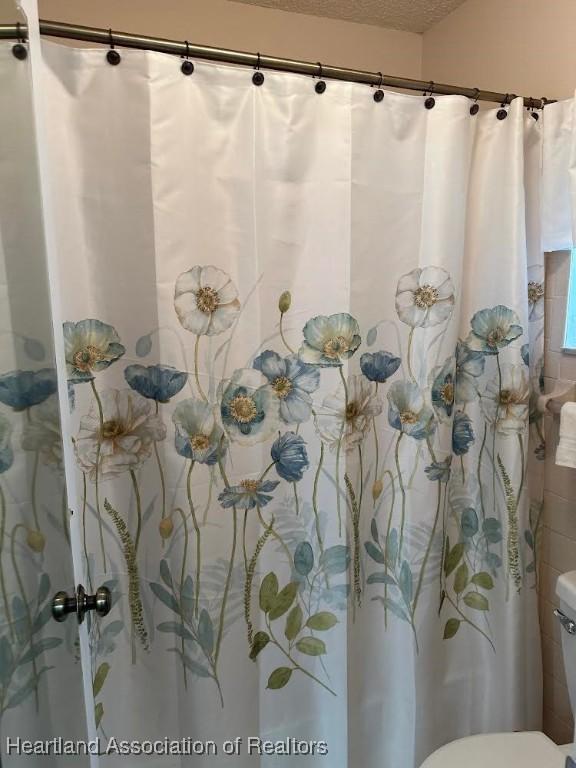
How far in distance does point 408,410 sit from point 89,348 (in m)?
0.82

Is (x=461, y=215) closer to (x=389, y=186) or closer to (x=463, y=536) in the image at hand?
(x=389, y=186)

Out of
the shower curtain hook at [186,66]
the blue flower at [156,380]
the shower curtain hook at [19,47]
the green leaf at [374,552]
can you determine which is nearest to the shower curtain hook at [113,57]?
the shower curtain hook at [186,66]

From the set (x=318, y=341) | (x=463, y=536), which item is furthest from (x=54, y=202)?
(x=463, y=536)

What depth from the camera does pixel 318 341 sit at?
1305 millimetres

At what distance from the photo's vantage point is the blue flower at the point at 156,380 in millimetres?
1208

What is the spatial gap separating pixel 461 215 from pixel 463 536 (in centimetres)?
91

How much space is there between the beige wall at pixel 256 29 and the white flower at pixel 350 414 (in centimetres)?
130

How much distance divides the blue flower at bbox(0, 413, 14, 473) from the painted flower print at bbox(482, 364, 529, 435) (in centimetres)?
121

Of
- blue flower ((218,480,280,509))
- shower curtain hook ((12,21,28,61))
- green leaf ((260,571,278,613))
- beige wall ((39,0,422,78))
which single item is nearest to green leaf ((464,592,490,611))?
green leaf ((260,571,278,613))

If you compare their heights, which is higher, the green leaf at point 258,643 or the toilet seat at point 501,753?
the green leaf at point 258,643

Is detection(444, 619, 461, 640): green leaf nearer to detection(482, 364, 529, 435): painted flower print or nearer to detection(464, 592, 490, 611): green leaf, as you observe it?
Result: detection(464, 592, 490, 611): green leaf

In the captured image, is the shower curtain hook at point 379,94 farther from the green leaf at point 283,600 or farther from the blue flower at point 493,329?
the green leaf at point 283,600

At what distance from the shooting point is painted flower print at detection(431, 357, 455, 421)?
4.60 ft

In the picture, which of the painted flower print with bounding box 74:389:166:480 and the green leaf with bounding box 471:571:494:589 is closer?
the painted flower print with bounding box 74:389:166:480
